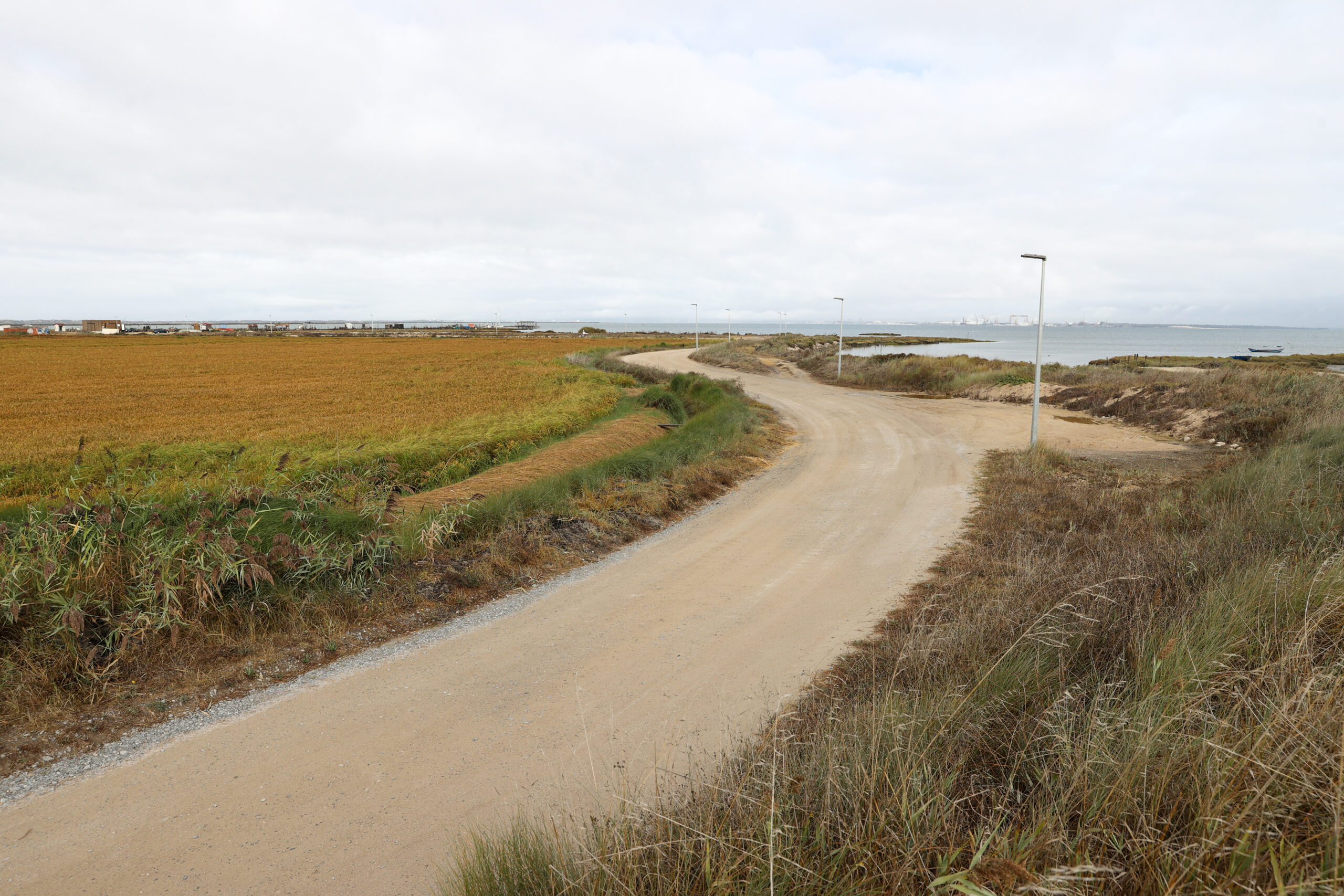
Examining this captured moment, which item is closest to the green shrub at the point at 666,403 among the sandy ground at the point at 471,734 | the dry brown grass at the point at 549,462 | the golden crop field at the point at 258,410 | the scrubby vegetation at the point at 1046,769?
the golden crop field at the point at 258,410

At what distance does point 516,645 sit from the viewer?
7.56 metres

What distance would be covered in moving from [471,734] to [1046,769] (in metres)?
4.35

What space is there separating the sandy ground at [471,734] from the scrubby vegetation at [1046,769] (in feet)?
1.95

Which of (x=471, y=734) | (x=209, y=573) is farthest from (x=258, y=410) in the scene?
(x=471, y=734)

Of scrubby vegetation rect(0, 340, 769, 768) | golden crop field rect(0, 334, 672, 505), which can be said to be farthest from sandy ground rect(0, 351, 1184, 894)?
golden crop field rect(0, 334, 672, 505)

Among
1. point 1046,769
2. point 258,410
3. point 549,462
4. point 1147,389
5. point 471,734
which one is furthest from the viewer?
point 258,410

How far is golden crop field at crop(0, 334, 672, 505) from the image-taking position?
19266 mm

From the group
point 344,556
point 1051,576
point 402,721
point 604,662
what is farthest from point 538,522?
point 1051,576

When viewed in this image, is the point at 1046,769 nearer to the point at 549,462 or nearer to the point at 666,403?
the point at 549,462

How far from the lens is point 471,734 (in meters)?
5.78

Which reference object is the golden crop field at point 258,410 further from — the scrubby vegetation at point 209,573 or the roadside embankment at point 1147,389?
the roadside embankment at point 1147,389

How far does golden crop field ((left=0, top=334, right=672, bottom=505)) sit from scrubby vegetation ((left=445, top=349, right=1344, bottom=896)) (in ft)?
43.7

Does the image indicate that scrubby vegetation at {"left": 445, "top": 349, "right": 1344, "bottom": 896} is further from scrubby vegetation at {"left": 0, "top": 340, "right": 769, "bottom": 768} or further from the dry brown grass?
the dry brown grass

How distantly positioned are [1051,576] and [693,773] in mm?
5321
